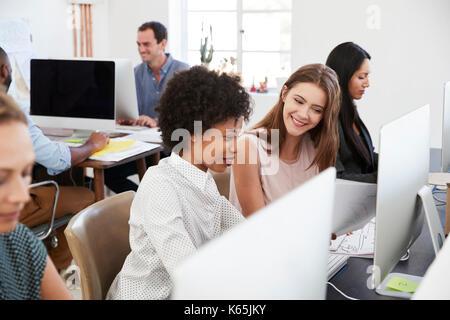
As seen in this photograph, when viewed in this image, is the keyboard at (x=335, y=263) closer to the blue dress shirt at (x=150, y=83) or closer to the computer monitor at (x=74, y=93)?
the computer monitor at (x=74, y=93)

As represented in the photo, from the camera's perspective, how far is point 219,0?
4.98m

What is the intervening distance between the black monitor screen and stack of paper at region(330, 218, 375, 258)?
1728mm

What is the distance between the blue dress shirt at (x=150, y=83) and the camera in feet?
12.8

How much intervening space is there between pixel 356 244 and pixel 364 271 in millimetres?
188

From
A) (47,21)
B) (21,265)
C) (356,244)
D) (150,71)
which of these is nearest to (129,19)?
(47,21)

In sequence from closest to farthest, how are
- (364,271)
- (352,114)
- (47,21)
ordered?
(364,271), (352,114), (47,21)

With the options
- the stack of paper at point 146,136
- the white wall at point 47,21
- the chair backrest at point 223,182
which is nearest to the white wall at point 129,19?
the white wall at point 47,21

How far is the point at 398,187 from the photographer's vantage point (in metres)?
1.24

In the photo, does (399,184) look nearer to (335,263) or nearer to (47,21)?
(335,263)

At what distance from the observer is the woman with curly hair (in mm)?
1282

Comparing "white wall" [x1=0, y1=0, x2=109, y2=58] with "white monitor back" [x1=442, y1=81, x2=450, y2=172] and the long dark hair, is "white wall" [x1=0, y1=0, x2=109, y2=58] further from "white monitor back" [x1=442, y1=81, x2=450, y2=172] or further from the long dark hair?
"white monitor back" [x1=442, y1=81, x2=450, y2=172]

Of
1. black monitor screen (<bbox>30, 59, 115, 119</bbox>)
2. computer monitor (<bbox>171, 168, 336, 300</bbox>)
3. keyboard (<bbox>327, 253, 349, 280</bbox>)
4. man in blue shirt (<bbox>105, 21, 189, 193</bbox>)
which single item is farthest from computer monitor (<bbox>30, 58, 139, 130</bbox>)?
computer monitor (<bbox>171, 168, 336, 300</bbox>)

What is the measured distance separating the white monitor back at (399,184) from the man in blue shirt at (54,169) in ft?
5.02
